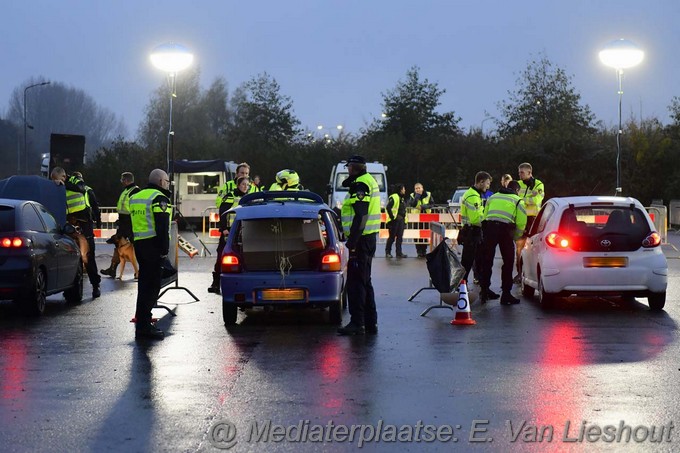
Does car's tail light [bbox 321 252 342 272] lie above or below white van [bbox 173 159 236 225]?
below

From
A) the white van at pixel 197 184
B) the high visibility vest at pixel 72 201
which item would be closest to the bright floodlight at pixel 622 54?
the high visibility vest at pixel 72 201

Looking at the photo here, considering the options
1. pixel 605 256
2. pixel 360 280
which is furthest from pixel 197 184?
pixel 360 280

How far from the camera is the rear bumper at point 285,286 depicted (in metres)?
13.8

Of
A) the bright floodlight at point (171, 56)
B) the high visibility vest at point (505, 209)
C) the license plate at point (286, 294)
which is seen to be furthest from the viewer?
the bright floodlight at point (171, 56)

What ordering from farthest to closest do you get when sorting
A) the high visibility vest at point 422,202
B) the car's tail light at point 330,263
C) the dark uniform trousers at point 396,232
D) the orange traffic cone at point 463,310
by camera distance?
the high visibility vest at point 422,202
the dark uniform trousers at point 396,232
the orange traffic cone at point 463,310
the car's tail light at point 330,263

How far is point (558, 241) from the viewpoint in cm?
1588

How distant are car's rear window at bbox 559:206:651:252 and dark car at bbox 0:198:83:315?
21.5ft

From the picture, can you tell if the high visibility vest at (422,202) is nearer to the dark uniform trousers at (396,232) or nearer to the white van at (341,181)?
the dark uniform trousers at (396,232)

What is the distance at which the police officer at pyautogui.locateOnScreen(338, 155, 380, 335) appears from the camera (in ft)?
42.8

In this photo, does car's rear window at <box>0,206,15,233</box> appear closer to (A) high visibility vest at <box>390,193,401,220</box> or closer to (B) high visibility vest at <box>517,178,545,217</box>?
(B) high visibility vest at <box>517,178,545,217</box>

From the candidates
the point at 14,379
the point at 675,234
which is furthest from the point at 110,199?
the point at 14,379

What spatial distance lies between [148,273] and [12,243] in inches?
93.3

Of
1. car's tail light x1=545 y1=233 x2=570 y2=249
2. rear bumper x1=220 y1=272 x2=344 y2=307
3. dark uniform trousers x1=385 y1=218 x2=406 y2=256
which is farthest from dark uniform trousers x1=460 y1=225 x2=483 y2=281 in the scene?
dark uniform trousers x1=385 y1=218 x2=406 y2=256

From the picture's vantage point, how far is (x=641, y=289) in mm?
15562
